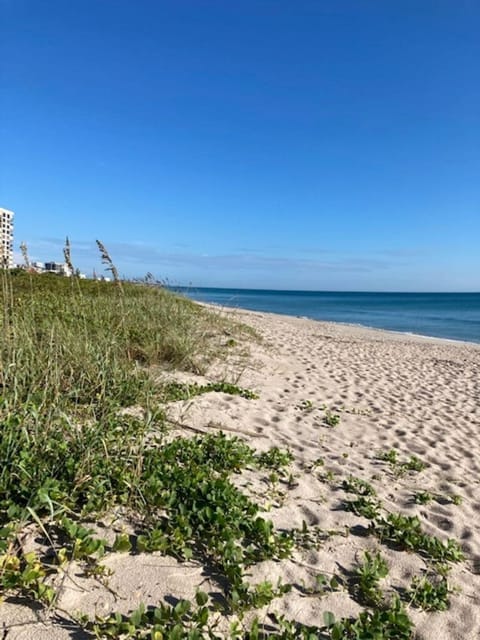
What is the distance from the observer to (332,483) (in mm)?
3672

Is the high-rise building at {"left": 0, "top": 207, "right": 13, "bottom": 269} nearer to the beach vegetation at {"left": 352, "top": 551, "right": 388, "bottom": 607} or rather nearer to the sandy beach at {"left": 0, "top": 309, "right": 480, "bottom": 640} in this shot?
the sandy beach at {"left": 0, "top": 309, "right": 480, "bottom": 640}

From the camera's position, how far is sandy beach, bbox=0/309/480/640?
221 centimetres

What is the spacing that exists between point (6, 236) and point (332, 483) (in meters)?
3.68

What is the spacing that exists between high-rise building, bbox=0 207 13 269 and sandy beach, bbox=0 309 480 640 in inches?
86.4

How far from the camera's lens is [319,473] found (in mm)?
3840

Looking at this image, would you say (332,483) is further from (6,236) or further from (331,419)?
(6,236)

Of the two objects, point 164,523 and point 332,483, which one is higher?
point 164,523

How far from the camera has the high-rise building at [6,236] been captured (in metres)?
3.71

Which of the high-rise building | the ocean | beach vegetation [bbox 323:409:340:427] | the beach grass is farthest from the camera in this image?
the ocean

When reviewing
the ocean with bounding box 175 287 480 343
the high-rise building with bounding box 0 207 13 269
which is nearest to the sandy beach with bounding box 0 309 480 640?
the high-rise building with bounding box 0 207 13 269

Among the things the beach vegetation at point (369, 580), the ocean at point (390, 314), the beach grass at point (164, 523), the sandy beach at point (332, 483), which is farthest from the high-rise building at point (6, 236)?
the ocean at point (390, 314)

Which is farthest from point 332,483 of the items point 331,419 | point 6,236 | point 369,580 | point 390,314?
point 390,314

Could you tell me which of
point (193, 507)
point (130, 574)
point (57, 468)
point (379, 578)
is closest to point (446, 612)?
point (379, 578)

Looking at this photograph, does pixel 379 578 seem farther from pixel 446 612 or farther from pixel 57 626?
pixel 57 626
